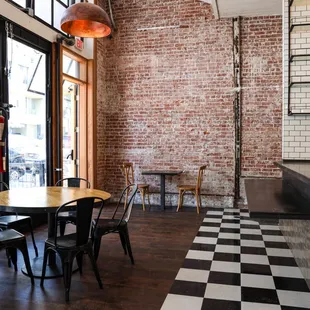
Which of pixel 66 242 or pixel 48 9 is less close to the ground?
pixel 48 9

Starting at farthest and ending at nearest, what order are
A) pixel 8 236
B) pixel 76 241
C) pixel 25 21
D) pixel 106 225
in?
pixel 25 21 → pixel 106 225 → pixel 8 236 → pixel 76 241

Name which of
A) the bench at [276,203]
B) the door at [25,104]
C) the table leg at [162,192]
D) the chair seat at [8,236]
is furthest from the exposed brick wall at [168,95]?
the chair seat at [8,236]

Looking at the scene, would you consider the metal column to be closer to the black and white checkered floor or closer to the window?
the black and white checkered floor

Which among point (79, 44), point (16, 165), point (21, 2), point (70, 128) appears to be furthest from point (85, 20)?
point (70, 128)

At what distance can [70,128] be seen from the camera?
684 centimetres

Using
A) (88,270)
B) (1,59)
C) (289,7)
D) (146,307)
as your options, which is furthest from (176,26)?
(146,307)

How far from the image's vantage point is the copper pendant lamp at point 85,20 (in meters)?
3.04

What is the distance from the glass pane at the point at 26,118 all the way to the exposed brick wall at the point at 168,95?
1.87 meters

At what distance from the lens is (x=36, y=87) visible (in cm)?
547

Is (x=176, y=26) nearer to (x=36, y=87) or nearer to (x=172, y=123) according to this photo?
(x=172, y=123)

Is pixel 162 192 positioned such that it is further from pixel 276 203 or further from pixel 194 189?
pixel 276 203

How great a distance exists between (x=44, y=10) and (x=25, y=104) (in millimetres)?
1639

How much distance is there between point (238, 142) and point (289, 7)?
A: 2991 millimetres

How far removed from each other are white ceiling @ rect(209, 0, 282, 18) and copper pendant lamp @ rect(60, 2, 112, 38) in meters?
3.50
